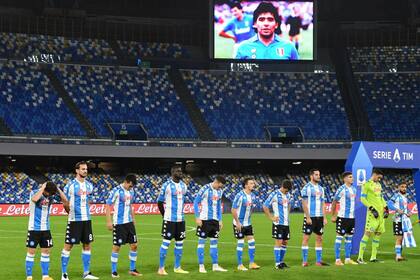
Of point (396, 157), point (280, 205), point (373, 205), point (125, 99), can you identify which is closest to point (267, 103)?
point (125, 99)

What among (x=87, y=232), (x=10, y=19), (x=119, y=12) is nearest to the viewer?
(x=87, y=232)

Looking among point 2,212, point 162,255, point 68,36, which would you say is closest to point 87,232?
point 162,255

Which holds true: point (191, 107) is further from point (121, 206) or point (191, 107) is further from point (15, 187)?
point (121, 206)

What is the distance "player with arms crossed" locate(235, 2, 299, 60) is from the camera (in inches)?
2768

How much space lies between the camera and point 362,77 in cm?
8275

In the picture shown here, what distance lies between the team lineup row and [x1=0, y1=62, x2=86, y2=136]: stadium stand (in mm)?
46136

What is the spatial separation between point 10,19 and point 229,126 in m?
22.1

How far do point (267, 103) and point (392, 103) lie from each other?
1193 cm

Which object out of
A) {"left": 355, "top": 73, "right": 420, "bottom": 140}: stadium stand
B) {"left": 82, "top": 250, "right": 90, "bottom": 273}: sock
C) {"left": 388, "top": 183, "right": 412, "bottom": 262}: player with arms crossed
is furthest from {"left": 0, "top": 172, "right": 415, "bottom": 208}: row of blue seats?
{"left": 82, "top": 250, "right": 90, "bottom": 273}: sock

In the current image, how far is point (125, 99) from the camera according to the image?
76750 millimetres

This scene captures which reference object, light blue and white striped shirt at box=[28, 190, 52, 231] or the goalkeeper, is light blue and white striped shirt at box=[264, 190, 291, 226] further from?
light blue and white striped shirt at box=[28, 190, 52, 231]

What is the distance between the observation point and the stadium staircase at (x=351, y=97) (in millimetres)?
78562

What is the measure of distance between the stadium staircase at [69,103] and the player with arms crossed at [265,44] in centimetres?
1409

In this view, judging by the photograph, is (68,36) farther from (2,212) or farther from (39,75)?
(2,212)
